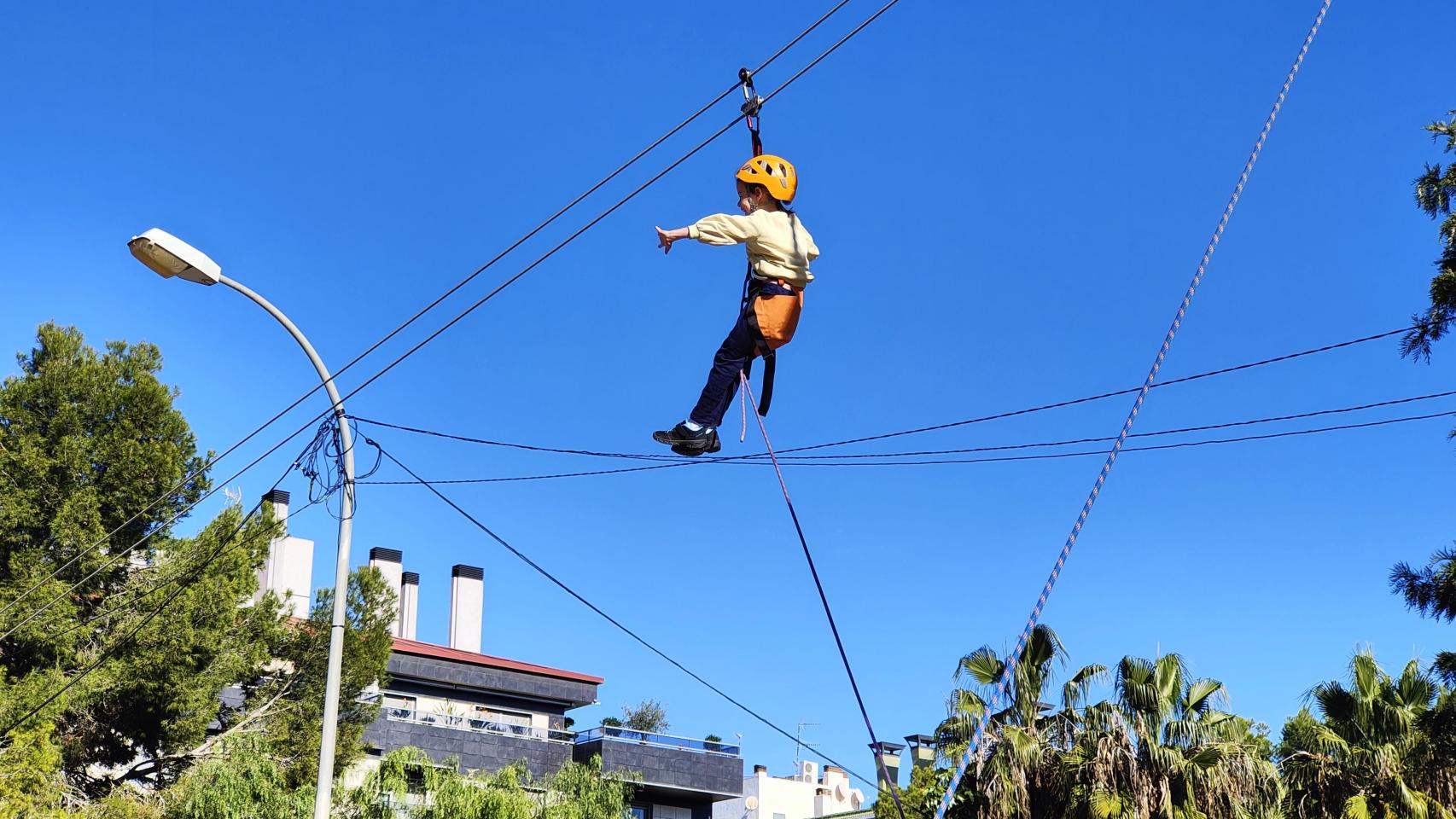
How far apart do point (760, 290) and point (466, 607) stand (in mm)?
41422

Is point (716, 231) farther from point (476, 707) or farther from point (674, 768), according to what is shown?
point (476, 707)

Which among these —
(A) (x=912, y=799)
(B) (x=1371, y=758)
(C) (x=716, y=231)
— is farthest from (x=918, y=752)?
(C) (x=716, y=231)

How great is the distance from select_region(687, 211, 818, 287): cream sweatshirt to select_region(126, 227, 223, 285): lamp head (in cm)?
720

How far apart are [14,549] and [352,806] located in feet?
23.0

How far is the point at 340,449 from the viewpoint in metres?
15.3

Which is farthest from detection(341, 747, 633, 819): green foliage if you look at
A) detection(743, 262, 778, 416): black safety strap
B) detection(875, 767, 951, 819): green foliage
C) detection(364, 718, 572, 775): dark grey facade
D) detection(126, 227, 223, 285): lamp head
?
detection(743, 262, 778, 416): black safety strap

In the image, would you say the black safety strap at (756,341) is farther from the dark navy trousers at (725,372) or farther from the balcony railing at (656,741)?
the balcony railing at (656,741)

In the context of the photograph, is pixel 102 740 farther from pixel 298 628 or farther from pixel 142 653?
pixel 298 628

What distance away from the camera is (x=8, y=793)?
2062 cm

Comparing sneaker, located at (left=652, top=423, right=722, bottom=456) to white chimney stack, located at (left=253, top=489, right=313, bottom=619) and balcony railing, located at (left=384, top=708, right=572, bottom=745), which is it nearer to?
balcony railing, located at (left=384, top=708, right=572, bottom=745)

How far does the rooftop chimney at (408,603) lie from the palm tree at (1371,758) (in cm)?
2938

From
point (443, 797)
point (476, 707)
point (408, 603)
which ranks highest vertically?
point (408, 603)

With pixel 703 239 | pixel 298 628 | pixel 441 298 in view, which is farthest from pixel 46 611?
pixel 703 239

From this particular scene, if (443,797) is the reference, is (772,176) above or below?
above
